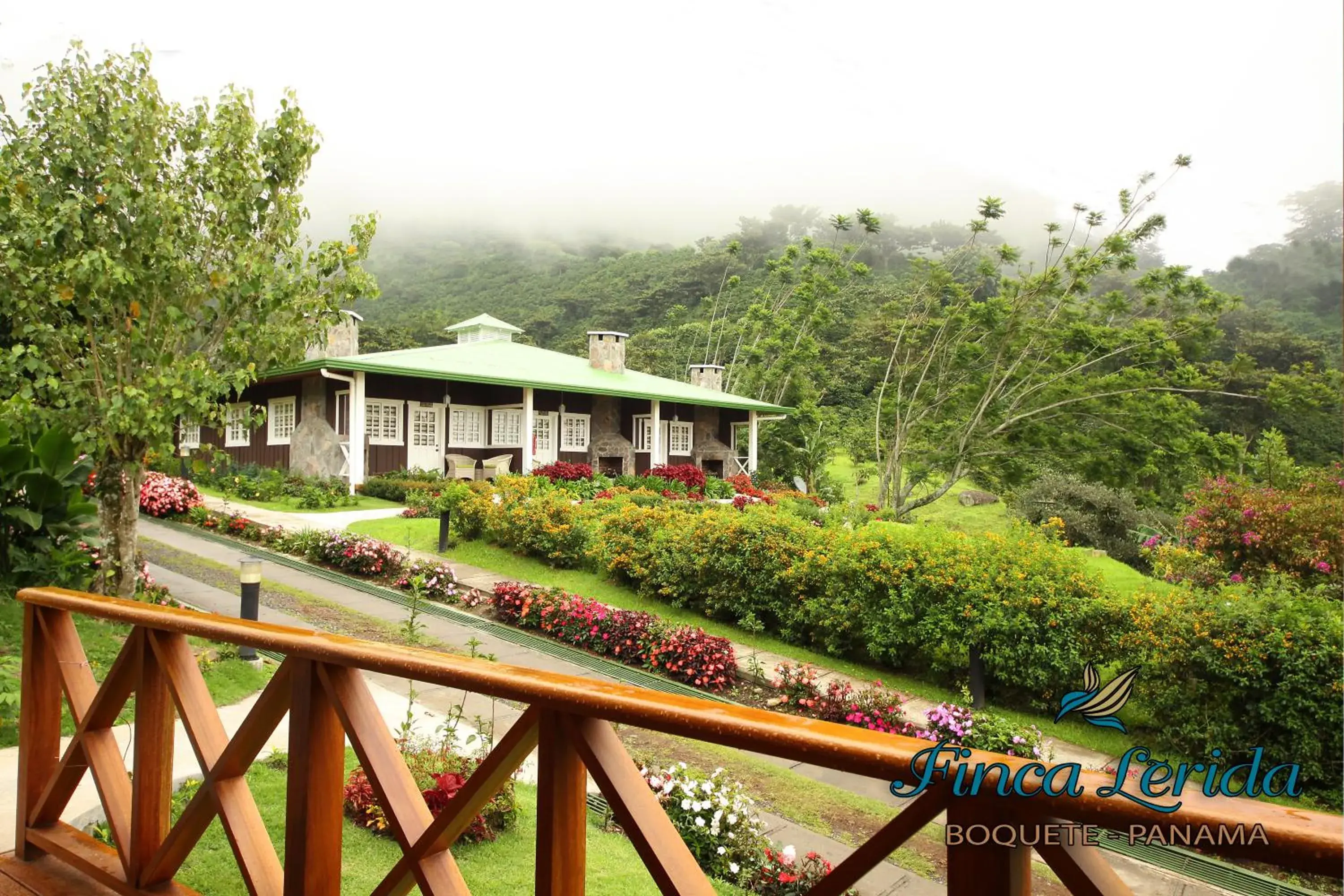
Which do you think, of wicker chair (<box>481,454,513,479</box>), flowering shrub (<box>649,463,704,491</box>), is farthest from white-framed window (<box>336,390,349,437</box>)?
flowering shrub (<box>649,463,704,491</box>)

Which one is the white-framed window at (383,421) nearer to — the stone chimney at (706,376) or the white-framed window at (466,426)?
the white-framed window at (466,426)

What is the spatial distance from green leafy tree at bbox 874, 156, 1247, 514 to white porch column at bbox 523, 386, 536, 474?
8.57 metres

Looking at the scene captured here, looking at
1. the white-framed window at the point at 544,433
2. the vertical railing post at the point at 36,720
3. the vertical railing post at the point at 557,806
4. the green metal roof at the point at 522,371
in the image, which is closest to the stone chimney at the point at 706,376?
the green metal roof at the point at 522,371

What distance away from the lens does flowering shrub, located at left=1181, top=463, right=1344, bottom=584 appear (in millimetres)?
6855

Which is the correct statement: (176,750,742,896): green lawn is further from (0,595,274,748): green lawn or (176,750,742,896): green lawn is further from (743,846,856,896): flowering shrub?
(0,595,274,748): green lawn

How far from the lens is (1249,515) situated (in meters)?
7.26

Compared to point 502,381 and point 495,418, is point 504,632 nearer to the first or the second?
point 502,381

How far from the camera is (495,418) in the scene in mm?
19031

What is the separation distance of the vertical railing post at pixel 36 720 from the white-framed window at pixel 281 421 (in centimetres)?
1572

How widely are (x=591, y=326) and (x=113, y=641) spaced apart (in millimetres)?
30241

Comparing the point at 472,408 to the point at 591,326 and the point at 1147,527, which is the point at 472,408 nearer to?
the point at 1147,527

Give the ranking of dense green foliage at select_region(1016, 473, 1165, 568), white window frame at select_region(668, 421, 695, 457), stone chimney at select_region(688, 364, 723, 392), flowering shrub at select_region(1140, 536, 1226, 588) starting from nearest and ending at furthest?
flowering shrub at select_region(1140, 536, 1226, 588) < dense green foliage at select_region(1016, 473, 1165, 568) < white window frame at select_region(668, 421, 695, 457) < stone chimney at select_region(688, 364, 723, 392)

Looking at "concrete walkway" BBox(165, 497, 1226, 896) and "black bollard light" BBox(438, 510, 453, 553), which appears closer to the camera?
"concrete walkway" BBox(165, 497, 1226, 896)

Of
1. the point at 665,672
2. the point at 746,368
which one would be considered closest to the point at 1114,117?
the point at 665,672
